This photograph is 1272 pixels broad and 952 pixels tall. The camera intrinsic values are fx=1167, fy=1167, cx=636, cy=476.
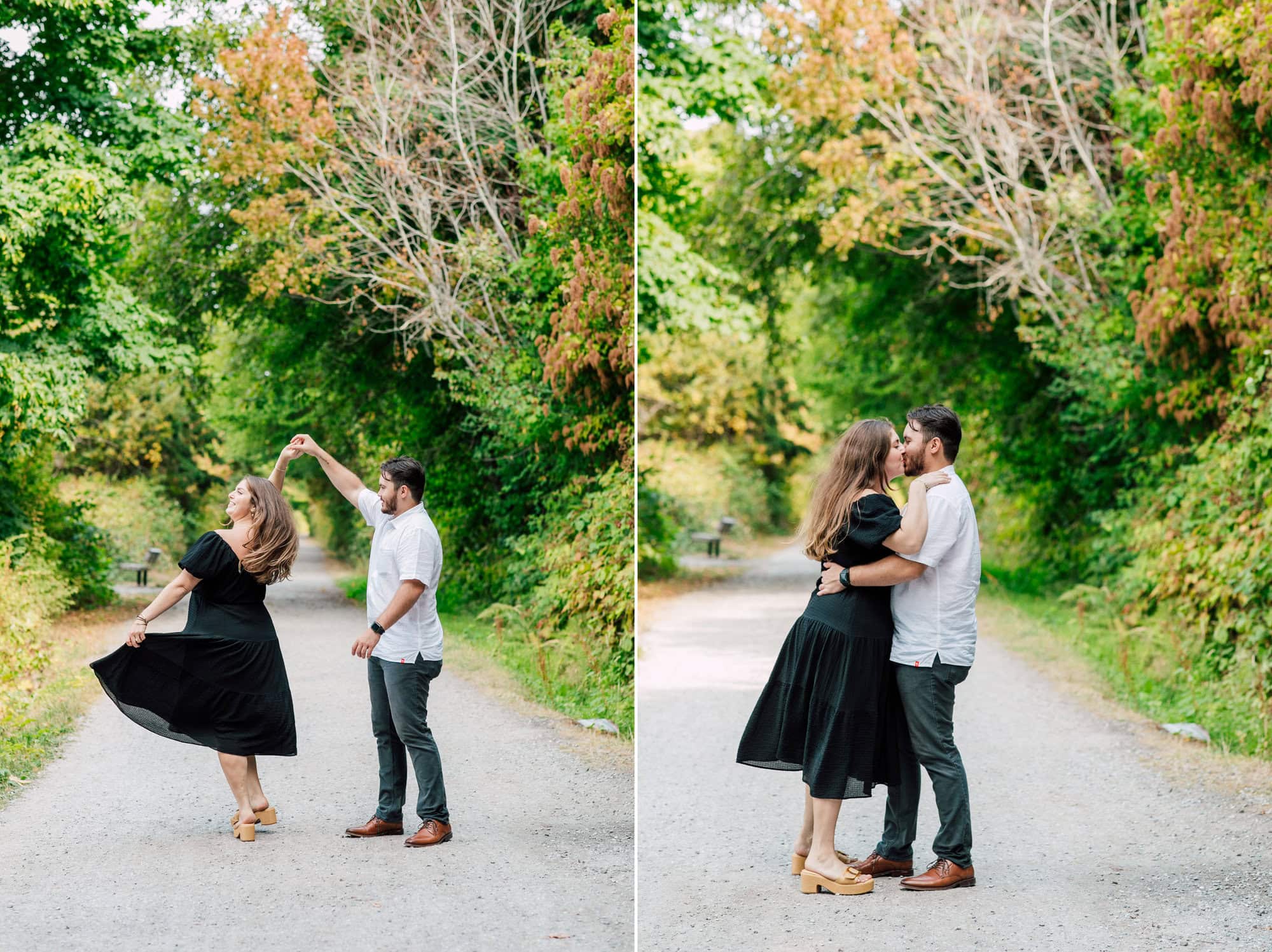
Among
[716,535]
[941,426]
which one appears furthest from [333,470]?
[716,535]

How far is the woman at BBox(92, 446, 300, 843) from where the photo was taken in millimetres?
3234

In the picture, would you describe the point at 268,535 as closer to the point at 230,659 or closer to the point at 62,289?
the point at 230,659

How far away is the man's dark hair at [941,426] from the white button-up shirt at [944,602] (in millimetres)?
68

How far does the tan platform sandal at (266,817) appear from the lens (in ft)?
10.5

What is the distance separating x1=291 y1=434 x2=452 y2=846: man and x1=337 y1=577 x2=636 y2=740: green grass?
10 cm

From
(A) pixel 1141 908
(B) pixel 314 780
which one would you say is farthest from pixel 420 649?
(A) pixel 1141 908

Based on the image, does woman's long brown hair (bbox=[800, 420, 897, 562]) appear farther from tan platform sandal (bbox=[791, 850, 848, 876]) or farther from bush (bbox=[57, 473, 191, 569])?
bush (bbox=[57, 473, 191, 569])

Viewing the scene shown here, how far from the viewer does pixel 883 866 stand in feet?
12.0

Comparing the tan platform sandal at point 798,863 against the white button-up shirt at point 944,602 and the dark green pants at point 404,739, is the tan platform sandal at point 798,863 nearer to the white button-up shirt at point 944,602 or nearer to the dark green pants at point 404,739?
the white button-up shirt at point 944,602

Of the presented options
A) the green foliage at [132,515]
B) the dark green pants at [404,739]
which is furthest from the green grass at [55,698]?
the dark green pants at [404,739]

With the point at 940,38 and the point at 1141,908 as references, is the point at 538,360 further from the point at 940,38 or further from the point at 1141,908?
the point at 940,38

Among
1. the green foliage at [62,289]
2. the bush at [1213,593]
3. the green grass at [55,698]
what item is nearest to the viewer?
the green grass at [55,698]

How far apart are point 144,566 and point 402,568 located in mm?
701

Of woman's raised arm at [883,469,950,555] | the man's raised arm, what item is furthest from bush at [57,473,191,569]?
woman's raised arm at [883,469,950,555]
